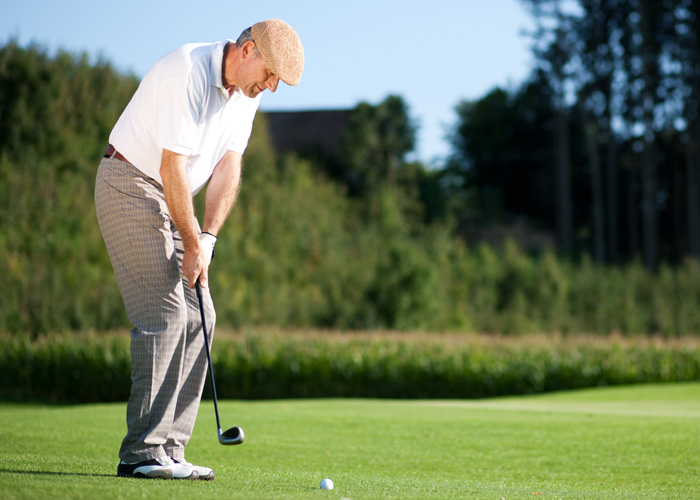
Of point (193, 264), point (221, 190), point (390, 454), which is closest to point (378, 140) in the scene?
point (390, 454)

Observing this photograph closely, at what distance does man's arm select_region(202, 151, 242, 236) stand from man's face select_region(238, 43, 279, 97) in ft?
1.35

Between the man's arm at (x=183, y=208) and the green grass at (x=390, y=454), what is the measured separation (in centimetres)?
84

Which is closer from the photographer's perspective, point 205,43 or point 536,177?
point 205,43

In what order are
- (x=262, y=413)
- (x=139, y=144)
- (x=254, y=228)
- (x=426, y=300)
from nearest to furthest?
(x=139, y=144), (x=262, y=413), (x=426, y=300), (x=254, y=228)

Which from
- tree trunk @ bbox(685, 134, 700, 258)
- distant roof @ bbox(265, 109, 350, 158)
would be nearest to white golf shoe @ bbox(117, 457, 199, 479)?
tree trunk @ bbox(685, 134, 700, 258)

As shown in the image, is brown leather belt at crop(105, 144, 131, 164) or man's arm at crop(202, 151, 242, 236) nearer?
brown leather belt at crop(105, 144, 131, 164)

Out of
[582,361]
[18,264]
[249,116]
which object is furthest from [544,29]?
[249,116]

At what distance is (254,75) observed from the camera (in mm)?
3143

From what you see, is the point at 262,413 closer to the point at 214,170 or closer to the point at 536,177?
the point at 214,170

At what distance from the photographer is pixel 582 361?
1359 cm

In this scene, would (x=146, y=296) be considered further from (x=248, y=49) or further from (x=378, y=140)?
(x=378, y=140)

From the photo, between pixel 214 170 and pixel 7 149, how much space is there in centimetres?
1786

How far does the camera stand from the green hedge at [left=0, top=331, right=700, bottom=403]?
1294cm

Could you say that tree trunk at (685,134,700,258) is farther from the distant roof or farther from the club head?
the club head
